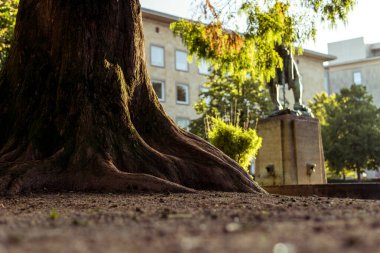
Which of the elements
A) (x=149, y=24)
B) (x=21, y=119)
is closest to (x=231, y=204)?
(x=21, y=119)

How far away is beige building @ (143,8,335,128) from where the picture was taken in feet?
144

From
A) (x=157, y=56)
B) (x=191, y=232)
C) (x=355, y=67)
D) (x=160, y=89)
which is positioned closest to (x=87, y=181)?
(x=191, y=232)

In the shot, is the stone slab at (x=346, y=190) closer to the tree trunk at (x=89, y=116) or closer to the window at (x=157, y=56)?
the tree trunk at (x=89, y=116)

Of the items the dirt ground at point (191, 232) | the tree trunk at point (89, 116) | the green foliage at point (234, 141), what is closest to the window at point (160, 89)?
the green foliage at point (234, 141)

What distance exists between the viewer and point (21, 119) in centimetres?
906

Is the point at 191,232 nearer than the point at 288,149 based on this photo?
Yes

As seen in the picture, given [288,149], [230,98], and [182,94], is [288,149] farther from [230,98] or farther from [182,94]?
[182,94]

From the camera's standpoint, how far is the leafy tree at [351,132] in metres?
42.0

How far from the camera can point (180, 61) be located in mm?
46719

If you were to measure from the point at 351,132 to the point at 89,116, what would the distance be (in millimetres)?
37445

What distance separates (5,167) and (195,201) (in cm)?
294

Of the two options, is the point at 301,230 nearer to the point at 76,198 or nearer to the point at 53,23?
the point at 76,198

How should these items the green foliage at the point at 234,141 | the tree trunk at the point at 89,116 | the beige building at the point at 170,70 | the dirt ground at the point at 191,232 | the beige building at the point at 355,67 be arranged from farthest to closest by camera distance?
the beige building at the point at 355,67 < the beige building at the point at 170,70 < the green foliage at the point at 234,141 < the tree trunk at the point at 89,116 < the dirt ground at the point at 191,232

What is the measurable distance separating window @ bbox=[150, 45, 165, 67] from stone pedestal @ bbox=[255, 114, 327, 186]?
27.9m
